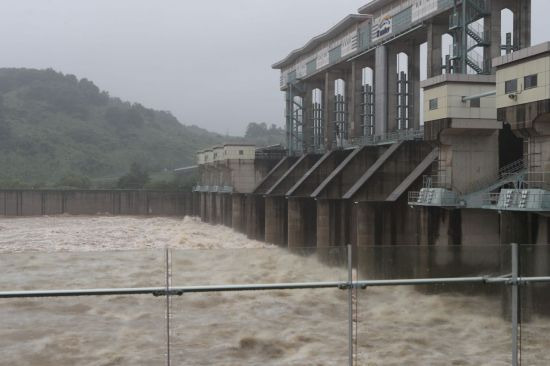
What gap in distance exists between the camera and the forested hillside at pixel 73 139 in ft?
404

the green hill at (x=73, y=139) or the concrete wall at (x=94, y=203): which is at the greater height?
the green hill at (x=73, y=139)

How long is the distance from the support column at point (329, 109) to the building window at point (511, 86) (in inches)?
1153

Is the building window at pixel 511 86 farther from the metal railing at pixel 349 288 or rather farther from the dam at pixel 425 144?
the metal railing at pixel 349 288

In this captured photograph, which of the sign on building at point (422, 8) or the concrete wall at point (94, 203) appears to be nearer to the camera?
the sign on building at point (422, 8)

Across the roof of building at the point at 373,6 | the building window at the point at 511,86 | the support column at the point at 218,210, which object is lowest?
the support column at the point at 218,210

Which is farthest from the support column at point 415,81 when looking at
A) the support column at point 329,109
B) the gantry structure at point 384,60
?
the support column at point 329,109

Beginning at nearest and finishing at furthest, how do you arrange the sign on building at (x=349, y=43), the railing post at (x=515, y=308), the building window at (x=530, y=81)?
the railing post at (x=515, y=308)
the building window at (x=530, y=81)
the sign on building at (x=349, y=43)

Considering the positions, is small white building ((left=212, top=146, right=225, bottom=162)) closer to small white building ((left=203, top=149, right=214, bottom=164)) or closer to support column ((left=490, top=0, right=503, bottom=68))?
small white building ((left=203, top=149, right=214, bottom=164))

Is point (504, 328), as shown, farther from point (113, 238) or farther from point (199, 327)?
point (113, 238)

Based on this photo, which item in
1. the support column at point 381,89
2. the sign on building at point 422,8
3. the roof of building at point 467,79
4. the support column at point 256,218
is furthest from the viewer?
the support column at point 256,218

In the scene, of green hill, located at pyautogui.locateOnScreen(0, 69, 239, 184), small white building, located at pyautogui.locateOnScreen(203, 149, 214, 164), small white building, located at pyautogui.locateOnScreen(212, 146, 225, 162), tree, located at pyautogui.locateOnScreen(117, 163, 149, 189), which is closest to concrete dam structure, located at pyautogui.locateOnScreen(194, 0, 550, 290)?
small white building, located at pyautogui.locateOnScreen(212, 146, 225, 162)

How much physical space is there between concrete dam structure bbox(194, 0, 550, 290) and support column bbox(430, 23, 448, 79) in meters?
0.06

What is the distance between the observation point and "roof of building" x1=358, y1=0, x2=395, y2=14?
37.7 metres

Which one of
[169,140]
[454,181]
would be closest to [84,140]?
[169,140]
